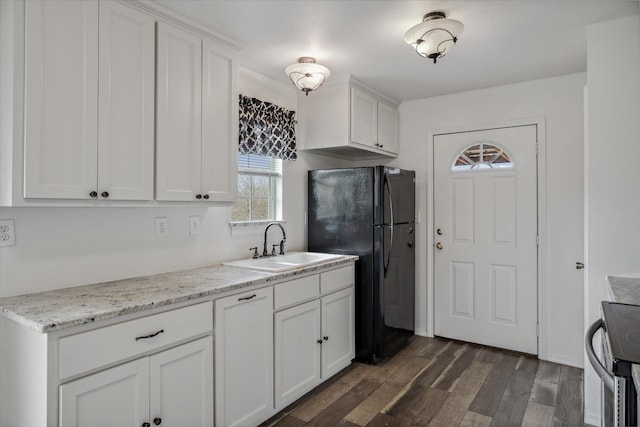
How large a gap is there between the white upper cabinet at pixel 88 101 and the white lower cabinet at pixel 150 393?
2.62 feet

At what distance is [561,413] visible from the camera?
2.46 metres

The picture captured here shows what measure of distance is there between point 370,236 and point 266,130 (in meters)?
1.22

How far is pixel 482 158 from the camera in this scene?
3.63 metres

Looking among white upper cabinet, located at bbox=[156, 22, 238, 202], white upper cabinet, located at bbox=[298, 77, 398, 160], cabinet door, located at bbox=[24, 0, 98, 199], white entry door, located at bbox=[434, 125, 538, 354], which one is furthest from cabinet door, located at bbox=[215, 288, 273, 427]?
white entry door, located at bbox=[434, 125, 538, 354]

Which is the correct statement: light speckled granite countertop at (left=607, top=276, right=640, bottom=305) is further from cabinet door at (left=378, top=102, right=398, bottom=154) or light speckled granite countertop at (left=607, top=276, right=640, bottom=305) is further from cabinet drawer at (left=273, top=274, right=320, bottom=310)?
cabinet door at (left=378, top=102, right=398, bottom=154)

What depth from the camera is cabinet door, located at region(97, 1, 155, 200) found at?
1.83 m

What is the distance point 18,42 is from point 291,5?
4.14 feet

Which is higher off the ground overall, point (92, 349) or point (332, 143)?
point (332, 143)

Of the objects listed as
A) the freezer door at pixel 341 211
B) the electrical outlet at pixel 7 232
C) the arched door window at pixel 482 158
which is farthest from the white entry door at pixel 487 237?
the electrical outlet at pixel 7 232

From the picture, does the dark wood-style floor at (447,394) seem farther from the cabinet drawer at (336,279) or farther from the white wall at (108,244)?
the white wall at (108,244)

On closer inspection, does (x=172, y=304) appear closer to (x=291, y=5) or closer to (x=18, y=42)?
(x=18, y=42)

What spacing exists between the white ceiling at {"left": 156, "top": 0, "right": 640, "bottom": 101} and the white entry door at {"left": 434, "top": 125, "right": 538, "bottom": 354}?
0.65 meters

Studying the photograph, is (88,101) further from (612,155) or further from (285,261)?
(612,155)

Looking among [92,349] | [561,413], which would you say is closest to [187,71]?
[92,349]
